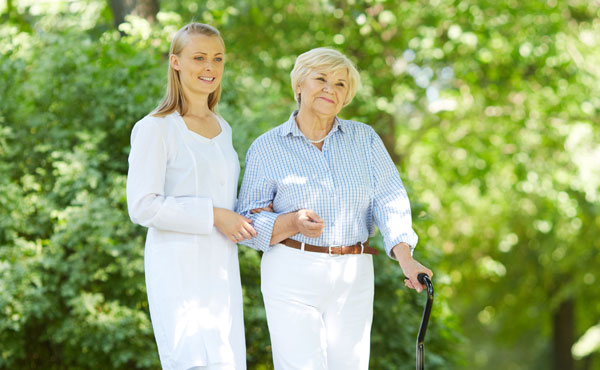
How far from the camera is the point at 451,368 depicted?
5.74 metres

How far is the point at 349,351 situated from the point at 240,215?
680mm

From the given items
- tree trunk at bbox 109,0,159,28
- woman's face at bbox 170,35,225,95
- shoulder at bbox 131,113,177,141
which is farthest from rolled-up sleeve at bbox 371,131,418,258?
tree trunk at bbox 109,0,159,28

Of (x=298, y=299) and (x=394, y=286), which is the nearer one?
(x=298, y=299)

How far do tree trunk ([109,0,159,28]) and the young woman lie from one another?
12.4 feet

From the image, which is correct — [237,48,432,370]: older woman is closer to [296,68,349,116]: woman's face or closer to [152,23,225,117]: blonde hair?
[296,68,349,116]: woman's face

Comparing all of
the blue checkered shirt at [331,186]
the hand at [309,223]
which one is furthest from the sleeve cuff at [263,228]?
the hand at [309,223]

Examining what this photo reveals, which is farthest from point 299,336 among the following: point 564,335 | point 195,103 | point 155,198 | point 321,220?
point 564,335

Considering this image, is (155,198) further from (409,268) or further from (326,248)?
(409,268)

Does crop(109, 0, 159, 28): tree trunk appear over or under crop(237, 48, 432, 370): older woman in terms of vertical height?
over

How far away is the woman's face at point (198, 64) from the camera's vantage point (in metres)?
2.86

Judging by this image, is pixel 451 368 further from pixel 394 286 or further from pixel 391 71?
pixel 391 71

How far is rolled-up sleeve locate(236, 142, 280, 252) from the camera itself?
2.82 metres

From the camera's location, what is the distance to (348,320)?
285 centimetres

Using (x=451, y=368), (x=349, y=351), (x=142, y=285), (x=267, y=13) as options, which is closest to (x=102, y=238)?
(x=142, y=285)
